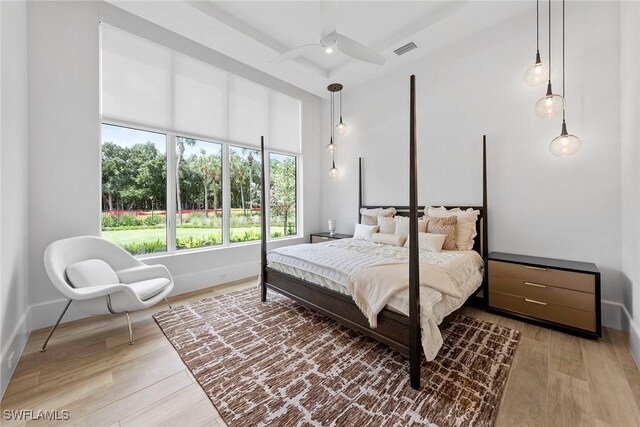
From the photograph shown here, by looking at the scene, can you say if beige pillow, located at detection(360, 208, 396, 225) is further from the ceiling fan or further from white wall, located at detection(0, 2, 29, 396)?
white wall, located at detection(0, 2, 29, 396)

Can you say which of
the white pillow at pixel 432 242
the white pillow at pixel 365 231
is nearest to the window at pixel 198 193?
the white pillow at pixel 365 231

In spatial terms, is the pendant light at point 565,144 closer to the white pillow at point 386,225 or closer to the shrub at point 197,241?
the white pillow at point 386,225

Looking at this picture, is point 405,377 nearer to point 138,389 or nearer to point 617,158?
point 138,389

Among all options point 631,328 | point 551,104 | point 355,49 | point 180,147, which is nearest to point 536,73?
point 551,104

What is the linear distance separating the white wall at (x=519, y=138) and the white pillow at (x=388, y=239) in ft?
2.86

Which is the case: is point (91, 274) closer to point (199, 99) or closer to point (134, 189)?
point (134, 189)

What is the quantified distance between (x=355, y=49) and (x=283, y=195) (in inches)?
117

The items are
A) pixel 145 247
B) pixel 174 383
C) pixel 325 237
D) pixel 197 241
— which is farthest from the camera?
pixel 325 237

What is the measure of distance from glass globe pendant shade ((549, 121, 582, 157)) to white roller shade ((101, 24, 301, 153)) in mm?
3958

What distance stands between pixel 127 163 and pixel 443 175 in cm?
435

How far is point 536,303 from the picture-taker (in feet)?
8.38

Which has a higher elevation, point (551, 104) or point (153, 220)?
point (551, 104)

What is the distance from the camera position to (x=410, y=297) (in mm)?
1728

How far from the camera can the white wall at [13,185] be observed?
183 cm
